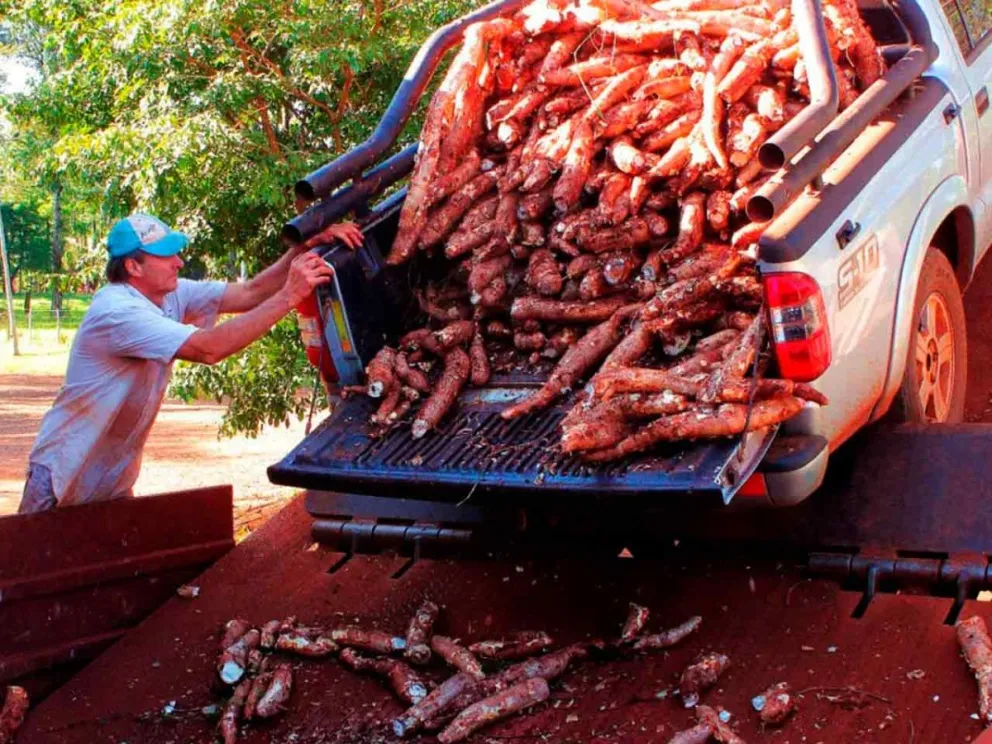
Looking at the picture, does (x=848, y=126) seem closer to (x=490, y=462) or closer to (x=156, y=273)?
(x=490, y=462)

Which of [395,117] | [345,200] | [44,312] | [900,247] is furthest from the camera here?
[44,312]

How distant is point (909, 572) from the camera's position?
4.35 m

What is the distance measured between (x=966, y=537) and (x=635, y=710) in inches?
48.1

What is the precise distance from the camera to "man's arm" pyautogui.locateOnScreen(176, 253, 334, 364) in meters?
4.89

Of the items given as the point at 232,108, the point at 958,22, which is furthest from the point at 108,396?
the point at 232,108

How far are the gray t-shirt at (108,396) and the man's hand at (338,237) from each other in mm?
588

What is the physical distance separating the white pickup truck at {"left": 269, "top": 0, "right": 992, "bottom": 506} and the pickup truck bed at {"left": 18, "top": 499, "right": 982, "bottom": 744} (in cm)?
47

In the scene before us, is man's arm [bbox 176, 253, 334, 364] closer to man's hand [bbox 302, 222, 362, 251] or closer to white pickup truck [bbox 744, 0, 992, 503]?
man's hand [bbox 302, 222, 362, 251]

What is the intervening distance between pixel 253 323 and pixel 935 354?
101 inches

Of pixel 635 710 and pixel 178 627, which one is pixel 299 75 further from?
pixel 635 710

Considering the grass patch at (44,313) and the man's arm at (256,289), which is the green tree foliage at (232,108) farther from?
the grass patch at (44,313)

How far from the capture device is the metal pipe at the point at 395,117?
5398 mm

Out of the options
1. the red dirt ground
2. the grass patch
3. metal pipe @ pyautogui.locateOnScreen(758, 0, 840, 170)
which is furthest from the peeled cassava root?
the grass patch

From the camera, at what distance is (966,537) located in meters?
4.39
